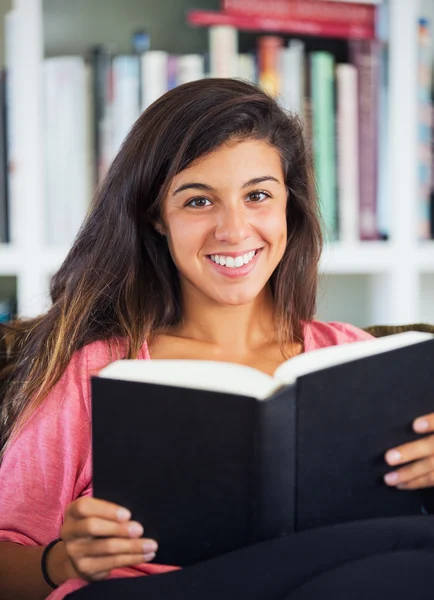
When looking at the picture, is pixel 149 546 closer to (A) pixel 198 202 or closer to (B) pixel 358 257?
(A) pixel 198 202

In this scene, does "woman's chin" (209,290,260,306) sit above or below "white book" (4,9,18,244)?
below

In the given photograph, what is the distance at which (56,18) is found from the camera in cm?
196

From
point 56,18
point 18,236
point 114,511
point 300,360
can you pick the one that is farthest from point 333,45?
point 114,511

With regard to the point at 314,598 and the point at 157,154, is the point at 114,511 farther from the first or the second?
the point at 157,154

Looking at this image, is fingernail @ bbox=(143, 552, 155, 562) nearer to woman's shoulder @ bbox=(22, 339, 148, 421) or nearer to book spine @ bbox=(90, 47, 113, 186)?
woman's shoulder @ bbox=(22, 339, 148, 421)

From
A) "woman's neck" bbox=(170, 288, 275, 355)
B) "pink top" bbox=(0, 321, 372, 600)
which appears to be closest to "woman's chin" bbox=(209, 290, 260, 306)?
"woman's neck" bbox=(170, 288, 275, 355)

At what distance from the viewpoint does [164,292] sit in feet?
4.83

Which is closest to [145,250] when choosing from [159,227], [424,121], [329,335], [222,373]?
[159,227]

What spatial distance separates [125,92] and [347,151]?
1.61 ft

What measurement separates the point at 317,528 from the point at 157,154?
62 cm

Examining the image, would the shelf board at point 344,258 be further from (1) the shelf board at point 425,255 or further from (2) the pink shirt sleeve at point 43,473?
(2) the pink shirt sleeve at point 43,473

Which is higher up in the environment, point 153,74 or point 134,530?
point 153,74

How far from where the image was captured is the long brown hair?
1307 mm

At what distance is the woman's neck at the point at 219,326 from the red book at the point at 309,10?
2.28 feet
